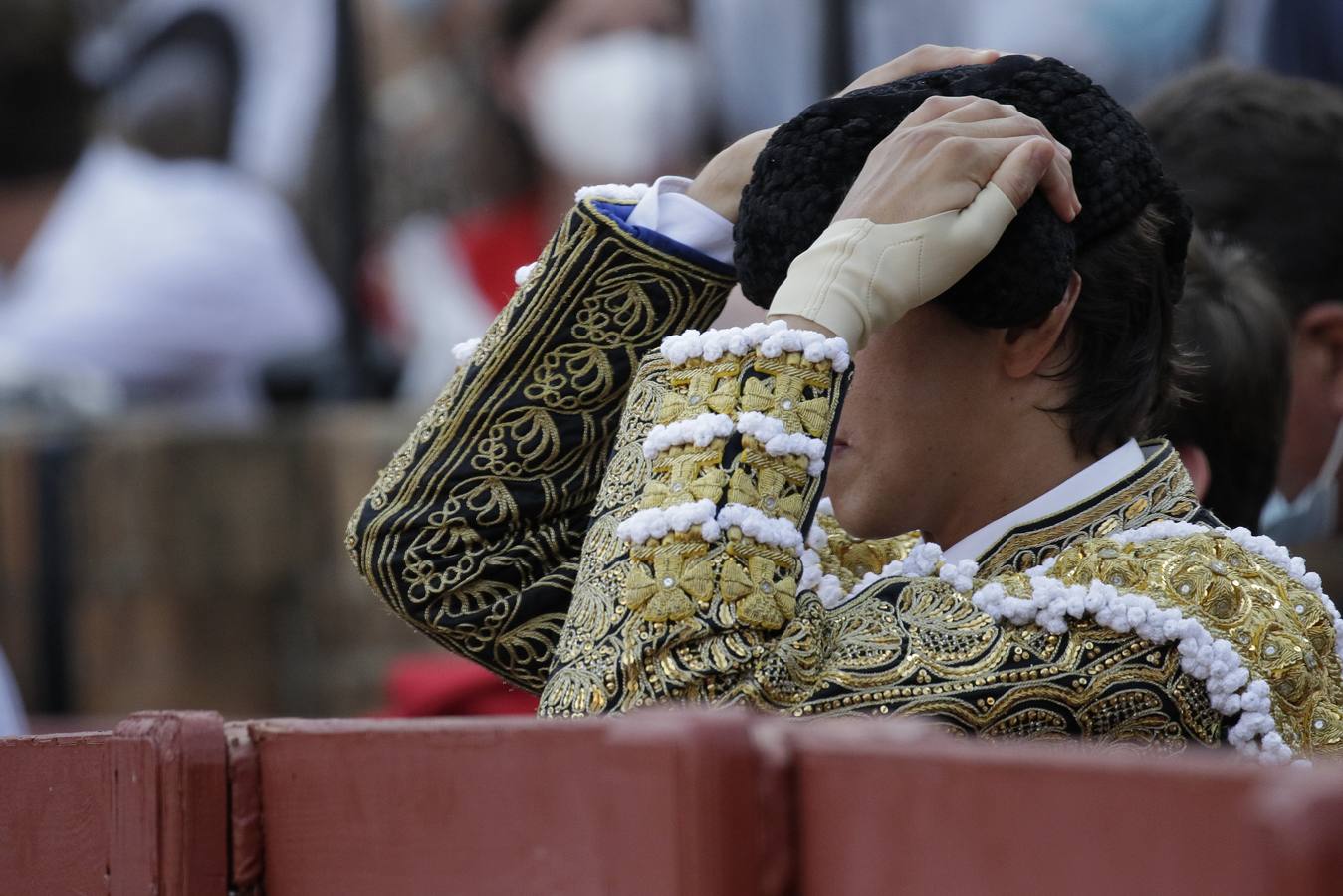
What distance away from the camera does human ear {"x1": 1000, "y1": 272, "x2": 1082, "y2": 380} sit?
2.06 meters

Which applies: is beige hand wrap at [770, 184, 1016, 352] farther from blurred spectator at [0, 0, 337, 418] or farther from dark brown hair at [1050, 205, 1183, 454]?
blurred spectator at [0, 0, 337, 418]

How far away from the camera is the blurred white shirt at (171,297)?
→ 6.46 metres

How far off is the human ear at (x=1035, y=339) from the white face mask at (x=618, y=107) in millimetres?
4332

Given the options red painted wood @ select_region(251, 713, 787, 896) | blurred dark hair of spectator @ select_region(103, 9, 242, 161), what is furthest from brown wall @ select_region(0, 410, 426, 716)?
red painted wood @ select_region(251, 713, 787, 896)

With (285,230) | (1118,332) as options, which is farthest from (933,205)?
(285,230)

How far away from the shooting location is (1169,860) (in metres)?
1.09

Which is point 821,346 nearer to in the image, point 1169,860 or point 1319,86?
point 1169,860

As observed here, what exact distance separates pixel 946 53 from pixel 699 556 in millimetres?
687

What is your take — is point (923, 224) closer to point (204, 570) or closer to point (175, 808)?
point (175, 808)

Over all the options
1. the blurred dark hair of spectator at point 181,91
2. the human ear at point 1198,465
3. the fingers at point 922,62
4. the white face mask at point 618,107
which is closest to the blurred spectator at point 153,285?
the blurred dark hair of spectator at point 181,91

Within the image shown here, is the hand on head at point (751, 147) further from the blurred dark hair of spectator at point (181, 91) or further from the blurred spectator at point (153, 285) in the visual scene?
the blurred dark hair of spectator at point (181, 91)

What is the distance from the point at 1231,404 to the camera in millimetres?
2725

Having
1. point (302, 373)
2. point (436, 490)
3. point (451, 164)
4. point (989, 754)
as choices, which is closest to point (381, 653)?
point (302, 373)

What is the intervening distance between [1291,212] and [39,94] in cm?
511
